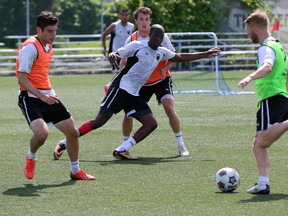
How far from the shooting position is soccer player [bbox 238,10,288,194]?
29.9ft

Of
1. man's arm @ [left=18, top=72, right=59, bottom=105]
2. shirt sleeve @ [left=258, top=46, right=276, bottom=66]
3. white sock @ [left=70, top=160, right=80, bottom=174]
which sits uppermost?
shirt sleeve @ [left=258, top=46, right=276, bottom=66]

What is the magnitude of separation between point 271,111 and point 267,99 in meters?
0.13

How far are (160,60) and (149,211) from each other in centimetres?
430

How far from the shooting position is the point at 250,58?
3494 cm

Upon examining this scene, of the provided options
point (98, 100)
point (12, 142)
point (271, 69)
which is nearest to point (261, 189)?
point (271, 69)

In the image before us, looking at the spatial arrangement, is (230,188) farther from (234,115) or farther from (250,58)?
(250,58)

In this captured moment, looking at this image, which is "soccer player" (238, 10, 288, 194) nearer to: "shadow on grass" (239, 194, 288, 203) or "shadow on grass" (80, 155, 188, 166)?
"shadow on grass" (239, 194, 288, 203)

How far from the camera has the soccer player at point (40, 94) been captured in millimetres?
10102

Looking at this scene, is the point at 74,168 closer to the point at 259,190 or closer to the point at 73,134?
the point at 73,134

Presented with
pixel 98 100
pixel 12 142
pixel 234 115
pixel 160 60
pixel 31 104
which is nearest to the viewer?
pixel 31 104

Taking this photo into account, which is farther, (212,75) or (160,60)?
(212,75)

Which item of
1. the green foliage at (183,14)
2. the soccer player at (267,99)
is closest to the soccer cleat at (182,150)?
the soccer player at (267,99)

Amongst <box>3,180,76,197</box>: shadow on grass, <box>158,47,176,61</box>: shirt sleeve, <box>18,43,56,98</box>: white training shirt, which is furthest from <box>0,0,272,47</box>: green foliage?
<box>3,180,76,197</box>: shadow on grass

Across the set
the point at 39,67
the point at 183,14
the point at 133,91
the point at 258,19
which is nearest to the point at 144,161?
the point at 133,91
